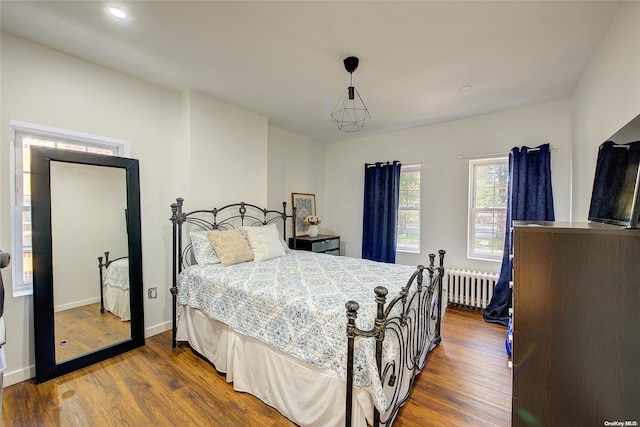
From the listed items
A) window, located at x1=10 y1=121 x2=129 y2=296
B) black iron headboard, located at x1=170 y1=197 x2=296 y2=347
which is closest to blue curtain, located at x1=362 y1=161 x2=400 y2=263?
black iron headboard, located at x1=170 y1=197 x2=296 y2=347

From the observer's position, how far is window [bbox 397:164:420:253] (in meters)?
4.29

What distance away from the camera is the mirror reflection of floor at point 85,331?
89.4 inches

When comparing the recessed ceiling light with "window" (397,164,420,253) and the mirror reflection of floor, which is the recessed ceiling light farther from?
"window" (397,164,420,253)

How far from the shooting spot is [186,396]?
6.54ft

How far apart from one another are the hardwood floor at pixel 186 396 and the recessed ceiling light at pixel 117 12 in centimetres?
271

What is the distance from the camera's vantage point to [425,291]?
7.54 ft

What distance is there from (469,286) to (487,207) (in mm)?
1125

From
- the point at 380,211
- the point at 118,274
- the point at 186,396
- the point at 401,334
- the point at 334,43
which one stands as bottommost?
the point at 186,396

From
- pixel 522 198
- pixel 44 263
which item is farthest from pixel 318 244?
pixel 44 263

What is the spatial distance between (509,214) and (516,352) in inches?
102

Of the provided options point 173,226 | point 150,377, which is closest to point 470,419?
point 150,377

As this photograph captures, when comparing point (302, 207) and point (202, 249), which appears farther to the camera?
point (302, 207)

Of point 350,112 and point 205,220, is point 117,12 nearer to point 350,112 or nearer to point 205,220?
point 205,220

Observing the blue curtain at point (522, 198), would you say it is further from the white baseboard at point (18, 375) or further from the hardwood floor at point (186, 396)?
the white baseboard at point (18, 375)
